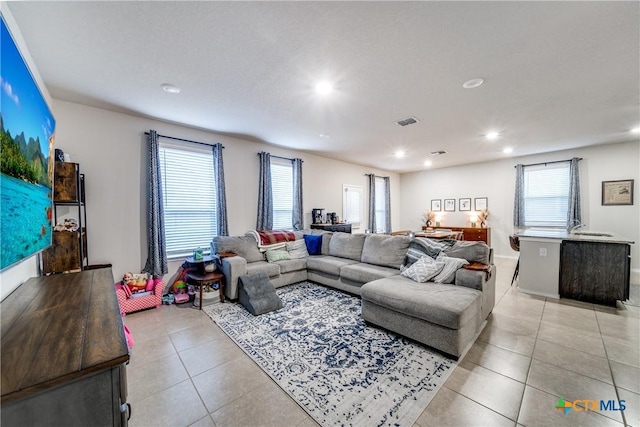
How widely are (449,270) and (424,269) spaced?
259 mm

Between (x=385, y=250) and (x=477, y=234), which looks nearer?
(x=385, y=250)

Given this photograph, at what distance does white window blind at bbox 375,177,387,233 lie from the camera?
7.95m

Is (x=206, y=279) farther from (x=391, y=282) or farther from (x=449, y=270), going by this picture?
(x=449, y=270)

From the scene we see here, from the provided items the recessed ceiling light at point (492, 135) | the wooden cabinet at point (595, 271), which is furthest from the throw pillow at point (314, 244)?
the wooden cabinet at point (595, 271)

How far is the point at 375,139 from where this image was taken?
471cm

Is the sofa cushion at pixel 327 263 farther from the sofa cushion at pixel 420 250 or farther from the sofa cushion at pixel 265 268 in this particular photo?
the sofa cushion at pixel 420 250

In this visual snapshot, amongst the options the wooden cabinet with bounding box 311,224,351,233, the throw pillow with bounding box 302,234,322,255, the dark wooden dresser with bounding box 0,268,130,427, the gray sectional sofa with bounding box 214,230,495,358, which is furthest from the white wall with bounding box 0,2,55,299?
the wooden cabinet with bounding box 311,224,351,233

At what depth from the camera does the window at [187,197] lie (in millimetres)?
3871

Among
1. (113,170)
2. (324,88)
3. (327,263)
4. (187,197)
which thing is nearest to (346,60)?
Answer: (324,88)

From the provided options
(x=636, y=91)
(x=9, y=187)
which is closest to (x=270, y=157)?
(x=9, y=187)

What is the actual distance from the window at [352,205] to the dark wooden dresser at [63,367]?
5.88 meters

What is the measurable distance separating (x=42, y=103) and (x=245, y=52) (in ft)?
5.18

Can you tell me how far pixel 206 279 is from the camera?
3.28m

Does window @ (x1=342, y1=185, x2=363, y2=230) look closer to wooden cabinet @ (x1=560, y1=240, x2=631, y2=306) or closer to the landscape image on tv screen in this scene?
wooden cabinet @ (x1=560, y1=240, x2=631, y2=306)
